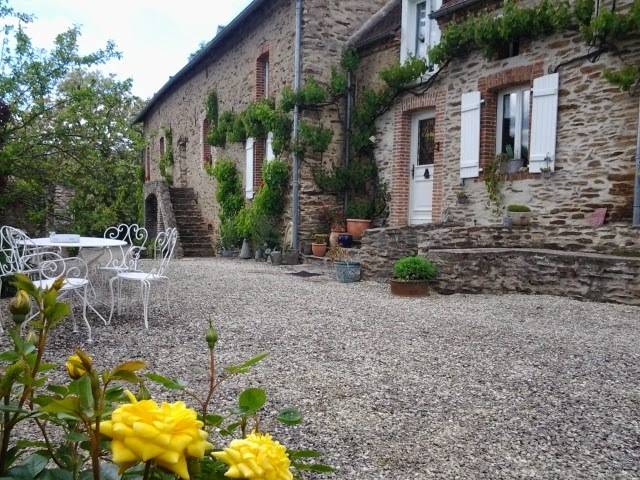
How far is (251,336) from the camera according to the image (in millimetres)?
4234

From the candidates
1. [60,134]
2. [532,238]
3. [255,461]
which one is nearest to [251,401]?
[255,461]

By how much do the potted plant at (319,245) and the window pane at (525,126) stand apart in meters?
4.03

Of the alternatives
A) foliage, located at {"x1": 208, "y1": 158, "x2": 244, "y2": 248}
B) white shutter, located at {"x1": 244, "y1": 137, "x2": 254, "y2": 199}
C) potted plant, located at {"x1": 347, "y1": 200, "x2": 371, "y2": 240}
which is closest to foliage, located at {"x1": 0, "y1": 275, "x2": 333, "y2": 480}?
potted plant, located at {"x1": 347, "y1": 200, "x2": 371, "y2": 240}

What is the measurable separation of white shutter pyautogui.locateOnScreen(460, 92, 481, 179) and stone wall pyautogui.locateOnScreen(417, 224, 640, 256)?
120 centimetres

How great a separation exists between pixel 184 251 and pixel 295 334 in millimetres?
9647

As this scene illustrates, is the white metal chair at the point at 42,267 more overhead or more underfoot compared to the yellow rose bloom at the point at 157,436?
more underfoot

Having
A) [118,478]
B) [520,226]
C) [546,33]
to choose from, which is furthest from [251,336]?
[546,33]

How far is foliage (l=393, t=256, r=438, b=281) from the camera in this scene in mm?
6402

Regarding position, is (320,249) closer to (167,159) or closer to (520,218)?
(520,218)

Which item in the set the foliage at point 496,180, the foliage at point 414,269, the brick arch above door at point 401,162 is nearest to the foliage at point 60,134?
the brick arch above door at point 401,162

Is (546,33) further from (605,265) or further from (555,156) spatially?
(605,265)

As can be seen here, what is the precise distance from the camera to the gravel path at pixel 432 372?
2.24 meters

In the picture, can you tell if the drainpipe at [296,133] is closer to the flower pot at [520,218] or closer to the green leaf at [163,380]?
the flower pot at [520,218]

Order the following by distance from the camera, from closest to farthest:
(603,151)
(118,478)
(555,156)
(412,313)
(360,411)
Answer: (118,478) → (360,411) → (412,313) → (603,151) → (555,156)
